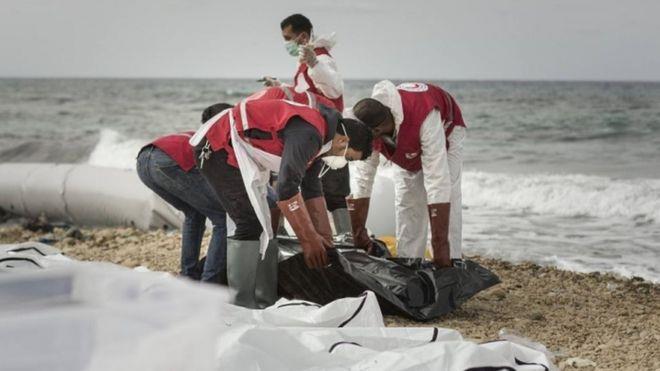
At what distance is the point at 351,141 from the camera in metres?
4.36

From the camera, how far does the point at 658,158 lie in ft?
54.2

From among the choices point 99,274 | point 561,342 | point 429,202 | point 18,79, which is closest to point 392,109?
point 429,202

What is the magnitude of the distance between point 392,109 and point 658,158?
12.8 metres

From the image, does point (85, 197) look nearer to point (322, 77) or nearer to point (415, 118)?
point (322, 77)

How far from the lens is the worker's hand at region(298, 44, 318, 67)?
18.3ft

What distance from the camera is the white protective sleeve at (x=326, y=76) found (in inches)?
224

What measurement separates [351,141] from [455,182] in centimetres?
129

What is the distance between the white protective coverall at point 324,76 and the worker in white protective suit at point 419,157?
1.76 feet

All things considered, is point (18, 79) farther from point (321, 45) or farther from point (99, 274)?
point (99, 274)

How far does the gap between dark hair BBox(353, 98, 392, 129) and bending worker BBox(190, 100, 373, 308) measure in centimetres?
44

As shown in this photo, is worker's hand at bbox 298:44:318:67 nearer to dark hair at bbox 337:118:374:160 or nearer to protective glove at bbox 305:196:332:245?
protective glove at bbox 305:196:332:245

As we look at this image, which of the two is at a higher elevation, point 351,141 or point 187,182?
point 351,141

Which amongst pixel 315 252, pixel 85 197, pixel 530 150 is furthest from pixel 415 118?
pixel 530 150

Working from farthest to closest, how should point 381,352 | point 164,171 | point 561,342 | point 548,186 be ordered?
point 548,186, point 164,171, point 561,342, point 381,352
